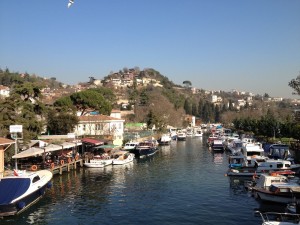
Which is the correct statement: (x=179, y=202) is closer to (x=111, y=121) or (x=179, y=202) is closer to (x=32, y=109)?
(x=32, y=109)

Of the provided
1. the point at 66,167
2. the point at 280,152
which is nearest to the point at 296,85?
the point at 280,152

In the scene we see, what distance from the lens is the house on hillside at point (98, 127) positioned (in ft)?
222

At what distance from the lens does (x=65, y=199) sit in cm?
3061

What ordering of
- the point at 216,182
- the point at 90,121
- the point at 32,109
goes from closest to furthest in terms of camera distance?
the point at 216,182, the point at 32,109, the point at 90,121

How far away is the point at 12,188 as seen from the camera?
1041 inches

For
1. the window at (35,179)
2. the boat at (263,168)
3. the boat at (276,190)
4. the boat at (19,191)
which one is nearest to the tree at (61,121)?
the boat at (19,191)

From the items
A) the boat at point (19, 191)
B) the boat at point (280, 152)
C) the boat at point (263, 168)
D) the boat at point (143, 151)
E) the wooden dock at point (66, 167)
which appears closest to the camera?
the boat at point (19, 191)

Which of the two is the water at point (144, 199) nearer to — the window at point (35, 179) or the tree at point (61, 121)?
the window at point (35, 179)

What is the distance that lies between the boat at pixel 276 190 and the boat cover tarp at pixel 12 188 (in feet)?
58.6

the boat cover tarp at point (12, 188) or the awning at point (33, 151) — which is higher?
the awning at point (33, 151)

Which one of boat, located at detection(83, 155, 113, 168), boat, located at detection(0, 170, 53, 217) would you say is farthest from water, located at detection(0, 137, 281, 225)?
boat, located at detection(83, 155, 113, 168)

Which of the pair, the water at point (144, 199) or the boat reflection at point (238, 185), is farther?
the boat reflection at point (238, 185)

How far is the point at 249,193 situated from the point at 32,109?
3040cm

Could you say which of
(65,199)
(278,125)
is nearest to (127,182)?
(65,199)
